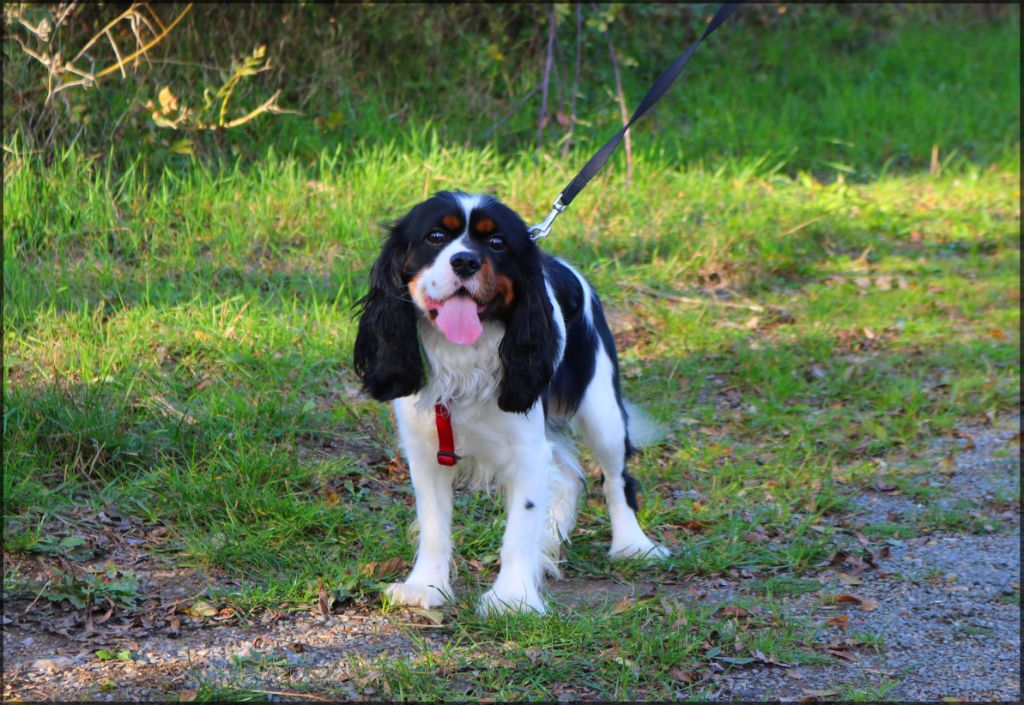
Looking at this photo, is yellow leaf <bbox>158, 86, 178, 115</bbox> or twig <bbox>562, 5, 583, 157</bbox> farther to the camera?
twig <bbox>562, 5, 583, 157</bbox>

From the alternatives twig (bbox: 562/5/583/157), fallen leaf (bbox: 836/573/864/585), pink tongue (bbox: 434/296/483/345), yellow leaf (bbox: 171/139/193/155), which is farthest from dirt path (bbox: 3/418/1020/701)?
twig (bbox: 562/5/583/157)

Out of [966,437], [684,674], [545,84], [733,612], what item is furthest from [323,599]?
[545,84]

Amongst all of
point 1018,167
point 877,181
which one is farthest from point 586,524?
point 1018,167

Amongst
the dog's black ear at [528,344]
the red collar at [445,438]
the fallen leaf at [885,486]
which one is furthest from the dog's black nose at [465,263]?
the fallen leaf at [885,486]

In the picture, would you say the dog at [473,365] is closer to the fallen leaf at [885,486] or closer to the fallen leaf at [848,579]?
the fallen leaf at [848,579]

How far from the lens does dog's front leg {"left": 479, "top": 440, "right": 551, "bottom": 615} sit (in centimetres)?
357

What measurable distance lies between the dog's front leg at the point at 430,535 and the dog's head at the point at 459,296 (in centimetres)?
31

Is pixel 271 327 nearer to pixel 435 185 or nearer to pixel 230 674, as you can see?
pixel 435 185

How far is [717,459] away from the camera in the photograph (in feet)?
16.5

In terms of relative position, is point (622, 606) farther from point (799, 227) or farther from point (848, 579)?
point (799, 227)

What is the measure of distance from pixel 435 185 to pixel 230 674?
4.32 metres

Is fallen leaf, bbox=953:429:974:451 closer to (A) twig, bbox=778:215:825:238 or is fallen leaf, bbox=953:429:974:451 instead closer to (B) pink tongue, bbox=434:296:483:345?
(A) twig, bbox=778:215:825:238

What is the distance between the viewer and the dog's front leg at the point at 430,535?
364 centimetres

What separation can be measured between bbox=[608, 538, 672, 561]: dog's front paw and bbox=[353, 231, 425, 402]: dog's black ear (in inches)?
43.3
